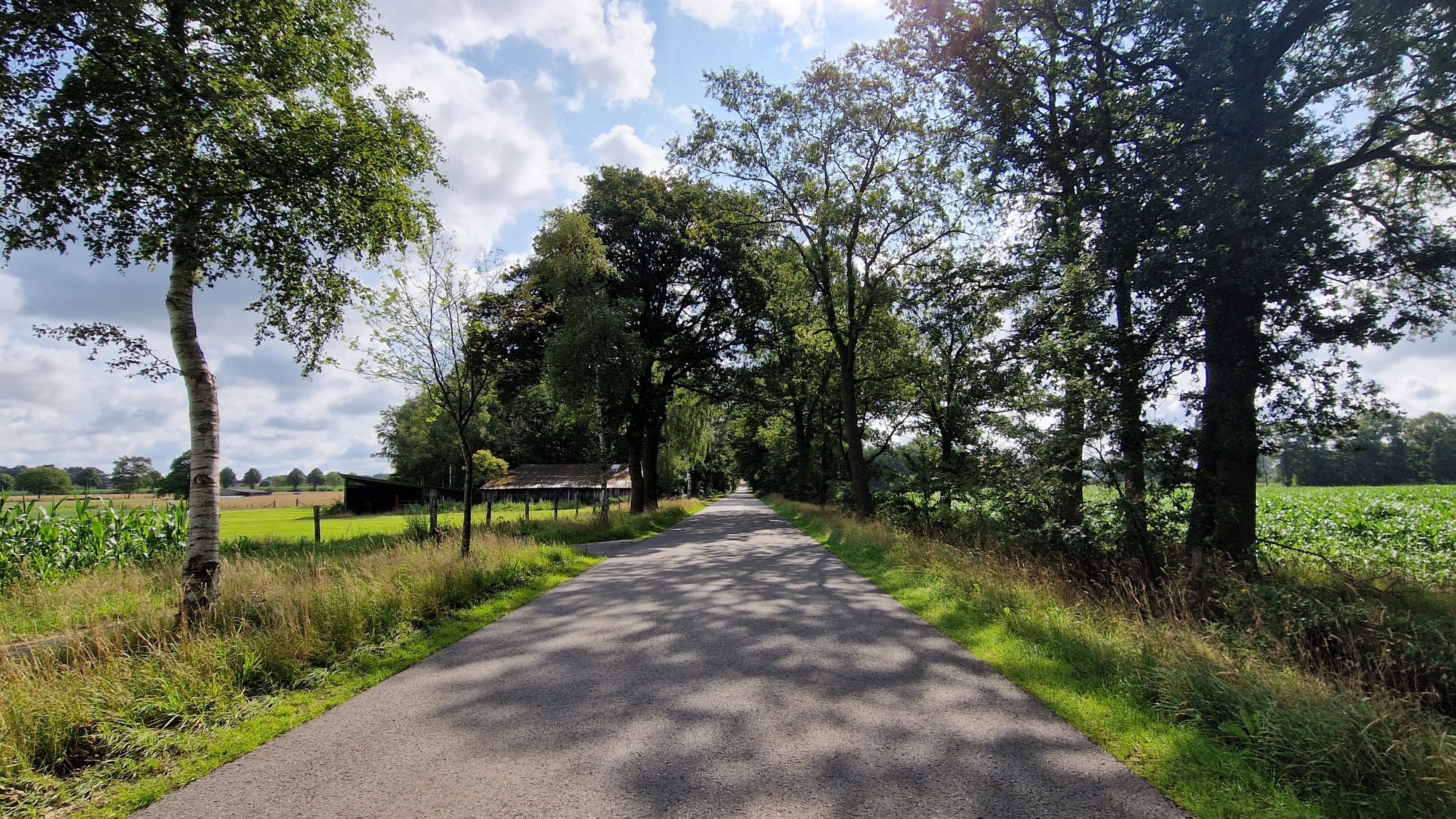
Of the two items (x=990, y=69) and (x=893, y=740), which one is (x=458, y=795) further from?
(x=990, y=69)

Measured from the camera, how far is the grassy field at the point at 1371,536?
8961 mm

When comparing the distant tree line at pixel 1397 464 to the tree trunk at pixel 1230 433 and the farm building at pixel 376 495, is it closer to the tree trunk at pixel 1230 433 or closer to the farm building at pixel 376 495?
the tree trunk at pixel 1230 433

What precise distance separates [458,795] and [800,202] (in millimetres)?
18750

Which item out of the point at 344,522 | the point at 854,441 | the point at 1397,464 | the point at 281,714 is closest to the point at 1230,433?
the point at 281,714

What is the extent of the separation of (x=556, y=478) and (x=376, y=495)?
14.9 meters

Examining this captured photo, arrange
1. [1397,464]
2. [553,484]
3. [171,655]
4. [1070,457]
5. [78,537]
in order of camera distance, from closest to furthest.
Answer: [171,655] → [1070,457] → [78,537] → [553,484] → [1397,464]

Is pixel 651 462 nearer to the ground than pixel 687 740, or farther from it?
farther from it

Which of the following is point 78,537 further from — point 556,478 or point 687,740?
point 556,478

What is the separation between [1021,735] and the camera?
3906 millimetres

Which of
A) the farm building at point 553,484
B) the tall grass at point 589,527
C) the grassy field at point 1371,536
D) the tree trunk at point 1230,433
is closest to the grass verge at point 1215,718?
the tree trunk at point 1230,433

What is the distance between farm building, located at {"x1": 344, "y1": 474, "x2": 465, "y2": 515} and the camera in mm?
46188

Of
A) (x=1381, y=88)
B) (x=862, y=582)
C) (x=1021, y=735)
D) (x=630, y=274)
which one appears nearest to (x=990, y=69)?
(x=1381, y=88)

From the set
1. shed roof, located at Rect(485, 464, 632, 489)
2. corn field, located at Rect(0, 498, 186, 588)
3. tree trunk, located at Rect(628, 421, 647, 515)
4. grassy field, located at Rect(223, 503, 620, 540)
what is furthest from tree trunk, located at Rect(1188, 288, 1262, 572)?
shed roof, located at Rect(485, 464, 632, 489)

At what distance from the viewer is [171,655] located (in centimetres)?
455
